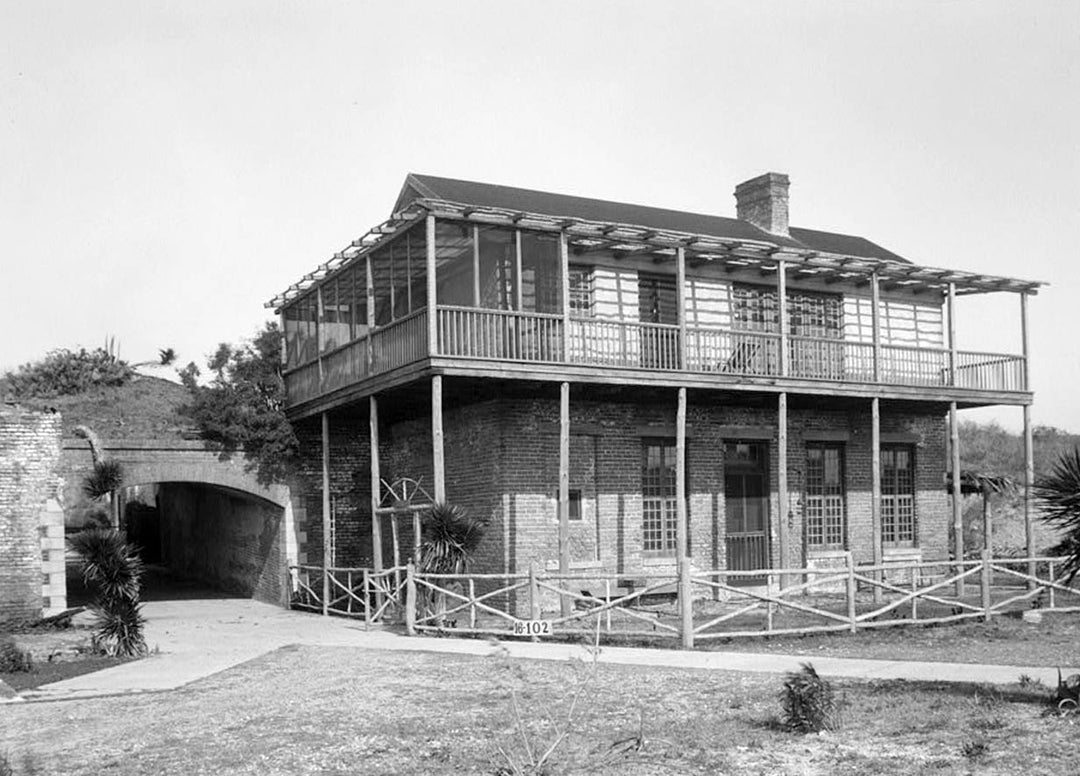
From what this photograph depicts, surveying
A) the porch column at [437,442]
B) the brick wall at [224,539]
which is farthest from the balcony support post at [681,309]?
the brick wall at [224,539]

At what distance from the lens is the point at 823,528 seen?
79.4ft

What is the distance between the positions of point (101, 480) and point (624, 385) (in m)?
9.76

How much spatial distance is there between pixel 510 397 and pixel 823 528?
7.97m

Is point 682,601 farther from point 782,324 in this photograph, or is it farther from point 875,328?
point 875,328

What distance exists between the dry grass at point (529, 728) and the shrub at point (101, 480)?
9961 millimetres

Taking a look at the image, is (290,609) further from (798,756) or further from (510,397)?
(798,756)

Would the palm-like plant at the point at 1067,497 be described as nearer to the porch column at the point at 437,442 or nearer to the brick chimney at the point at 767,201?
the porch column at the point at 437,442

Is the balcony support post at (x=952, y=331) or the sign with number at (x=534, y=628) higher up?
the balcony support post at (x=952, y=331)

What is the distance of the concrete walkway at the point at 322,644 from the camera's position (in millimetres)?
11711

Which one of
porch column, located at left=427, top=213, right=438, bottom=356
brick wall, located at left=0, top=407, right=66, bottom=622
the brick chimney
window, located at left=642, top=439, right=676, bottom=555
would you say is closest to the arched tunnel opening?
brick wall, located at left=0, top=407, right=66, bottom=622

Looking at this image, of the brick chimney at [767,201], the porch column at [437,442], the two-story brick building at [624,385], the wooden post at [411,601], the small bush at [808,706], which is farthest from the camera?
the brick chimney at [767,201]

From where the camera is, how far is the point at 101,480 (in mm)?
21359

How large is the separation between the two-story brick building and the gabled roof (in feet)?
0.41

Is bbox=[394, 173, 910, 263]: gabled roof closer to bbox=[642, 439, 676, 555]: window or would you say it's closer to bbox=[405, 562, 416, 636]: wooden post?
bbox=[642, 439, 676, 555]: window
